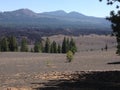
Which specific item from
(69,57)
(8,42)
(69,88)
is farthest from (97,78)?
(8,42)

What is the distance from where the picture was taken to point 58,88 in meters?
24.4

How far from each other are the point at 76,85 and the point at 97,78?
4897 mm

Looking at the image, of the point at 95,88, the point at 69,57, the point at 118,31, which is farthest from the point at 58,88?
the point at 69,57

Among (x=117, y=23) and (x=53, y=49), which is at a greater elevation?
(x=117, y=23)

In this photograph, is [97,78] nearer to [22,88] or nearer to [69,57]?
[22,88]

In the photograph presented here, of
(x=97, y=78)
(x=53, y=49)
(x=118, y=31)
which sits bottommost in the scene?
(x=53, y=49)

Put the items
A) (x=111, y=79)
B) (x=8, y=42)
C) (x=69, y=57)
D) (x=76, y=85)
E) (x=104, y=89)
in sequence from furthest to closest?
(x=8, y=42) < (x=69, y=57) < (x=111, y=79) < (x=76, y=85) < (x=104, y=89)

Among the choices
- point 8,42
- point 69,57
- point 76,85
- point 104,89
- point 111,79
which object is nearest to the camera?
point 104,89

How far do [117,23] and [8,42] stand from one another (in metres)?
101

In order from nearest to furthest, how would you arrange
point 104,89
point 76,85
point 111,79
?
point 104,89, point 76,85, point 111,79

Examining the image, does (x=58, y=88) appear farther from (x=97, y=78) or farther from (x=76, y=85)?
(x=97, y=78)

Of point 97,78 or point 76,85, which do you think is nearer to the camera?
point 76,85

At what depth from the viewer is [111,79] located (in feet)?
98.1

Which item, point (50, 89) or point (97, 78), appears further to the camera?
point (97, 78)
